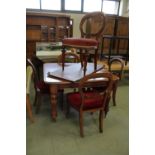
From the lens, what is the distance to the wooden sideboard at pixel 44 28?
16.1 feet

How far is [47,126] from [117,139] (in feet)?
3.06

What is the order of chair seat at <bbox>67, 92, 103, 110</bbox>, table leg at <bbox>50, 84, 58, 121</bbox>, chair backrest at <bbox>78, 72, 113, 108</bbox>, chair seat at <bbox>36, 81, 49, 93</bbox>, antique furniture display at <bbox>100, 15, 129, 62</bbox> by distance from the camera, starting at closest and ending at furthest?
chair backrest at <bbox>78, 72, 113, 108</bbox>
chair seat at <bbox>67, 92, 103, 110</bbox>
table leg at <bbox>50, 84, 58, 121</bbox>
chair seat at <bbox>36, 81, 49, 93</bbox>
antique furniture display at <bbox>100, 15, 129, 62</bbox>

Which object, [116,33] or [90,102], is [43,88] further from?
[116,33]

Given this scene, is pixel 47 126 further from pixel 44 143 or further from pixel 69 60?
pixel 69 60

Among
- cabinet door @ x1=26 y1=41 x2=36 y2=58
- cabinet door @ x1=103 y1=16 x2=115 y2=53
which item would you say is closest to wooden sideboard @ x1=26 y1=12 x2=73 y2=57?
→ cabinet door @ x1=26 y1=41 x2=36 y2=58

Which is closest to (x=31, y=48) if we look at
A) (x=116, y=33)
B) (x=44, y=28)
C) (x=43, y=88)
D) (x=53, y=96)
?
(x=44, y=28)

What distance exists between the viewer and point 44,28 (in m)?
5.10

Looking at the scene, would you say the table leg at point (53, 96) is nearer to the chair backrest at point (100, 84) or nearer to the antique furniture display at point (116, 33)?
the chair backrest at point (100, 84)

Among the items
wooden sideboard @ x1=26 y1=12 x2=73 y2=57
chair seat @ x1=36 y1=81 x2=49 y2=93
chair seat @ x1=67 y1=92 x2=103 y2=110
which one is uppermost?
wooden sideboard @ x1=26 y1=12 x2=73 y2=57

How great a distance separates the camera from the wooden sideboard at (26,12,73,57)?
16.1 feet

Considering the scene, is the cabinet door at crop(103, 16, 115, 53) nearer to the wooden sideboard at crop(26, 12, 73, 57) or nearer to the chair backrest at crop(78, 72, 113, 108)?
the wooden sideboard at crop(26, 12, 73, 57)
